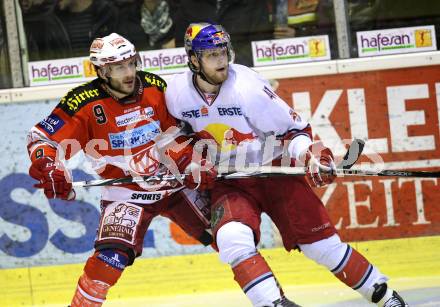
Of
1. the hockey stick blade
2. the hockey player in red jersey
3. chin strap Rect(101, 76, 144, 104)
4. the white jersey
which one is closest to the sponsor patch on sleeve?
the hockey player in red jersey

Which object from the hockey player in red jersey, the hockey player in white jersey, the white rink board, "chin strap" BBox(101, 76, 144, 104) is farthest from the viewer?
the white rink board


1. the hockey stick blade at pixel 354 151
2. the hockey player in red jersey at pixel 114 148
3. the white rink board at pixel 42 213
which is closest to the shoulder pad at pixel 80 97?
the hockey player in red jersey at pixel 114 148

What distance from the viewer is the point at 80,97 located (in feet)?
13.6

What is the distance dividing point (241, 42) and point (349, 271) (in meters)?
1.84

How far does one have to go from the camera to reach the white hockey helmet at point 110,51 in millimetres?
4074

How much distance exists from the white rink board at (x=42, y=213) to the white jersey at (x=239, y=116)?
1343 millimetres

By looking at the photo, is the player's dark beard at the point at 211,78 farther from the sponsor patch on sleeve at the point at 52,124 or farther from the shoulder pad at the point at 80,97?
the sponsor patch on sleeve at the point at 52,124

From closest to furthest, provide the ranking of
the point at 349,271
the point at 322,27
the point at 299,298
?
the point at 349,271, the point at 299,298, the point at 322,27

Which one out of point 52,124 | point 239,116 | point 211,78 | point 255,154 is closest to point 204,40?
point 211,78

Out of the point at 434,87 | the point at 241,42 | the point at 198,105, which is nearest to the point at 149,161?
the point at 198,105

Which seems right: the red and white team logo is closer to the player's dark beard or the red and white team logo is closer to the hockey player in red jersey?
the hockey player in red jersey

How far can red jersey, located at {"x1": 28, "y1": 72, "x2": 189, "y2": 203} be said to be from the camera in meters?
4.12

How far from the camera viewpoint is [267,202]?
408 centimetres

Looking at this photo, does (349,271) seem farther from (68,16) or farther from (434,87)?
(68,16)
